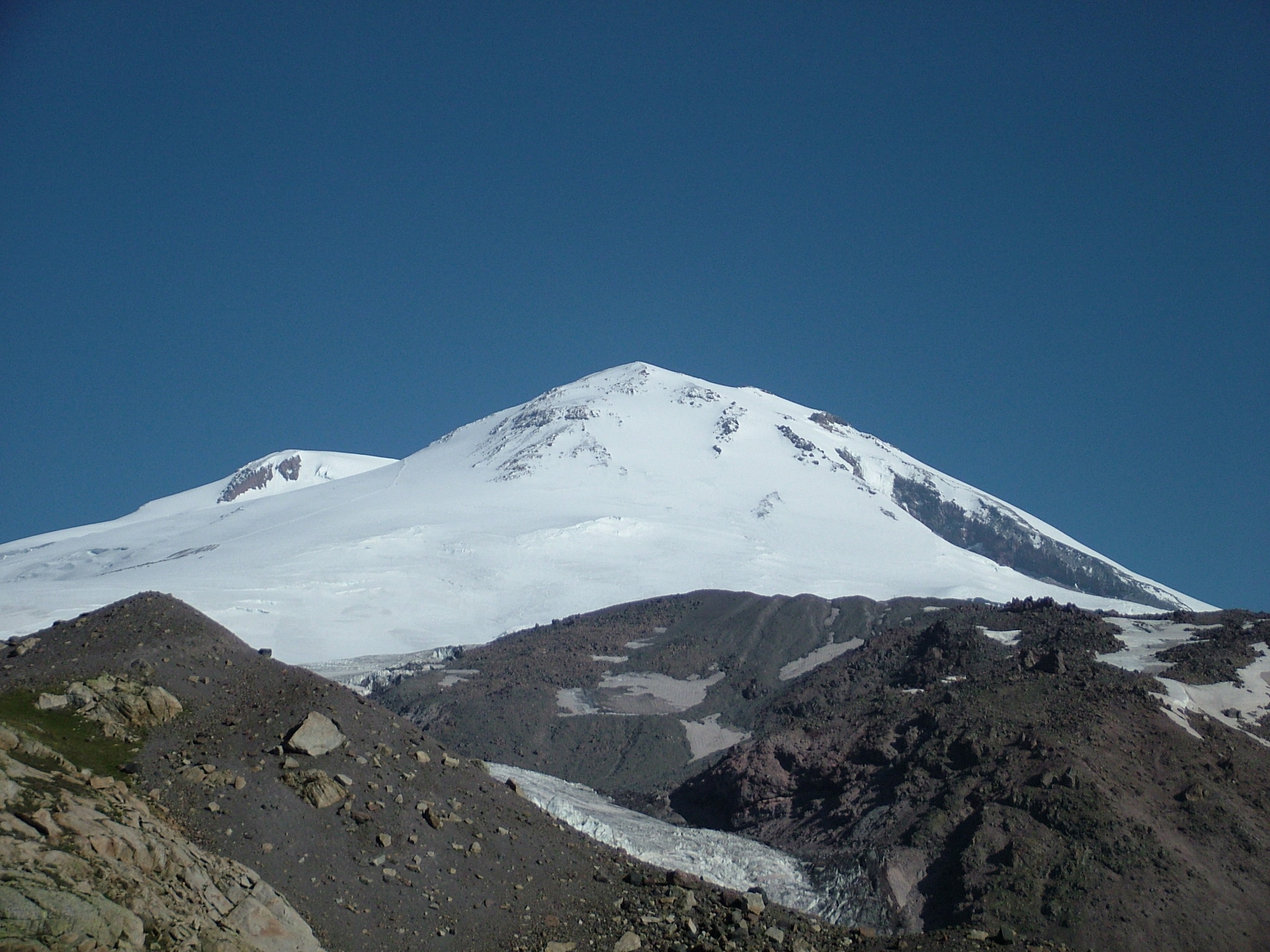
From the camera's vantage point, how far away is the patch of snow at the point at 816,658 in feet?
138

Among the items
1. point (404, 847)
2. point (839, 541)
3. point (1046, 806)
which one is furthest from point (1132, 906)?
point (839, 541)

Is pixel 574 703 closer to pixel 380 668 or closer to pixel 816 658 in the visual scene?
pixel 816 658

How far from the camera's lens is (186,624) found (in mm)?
17891

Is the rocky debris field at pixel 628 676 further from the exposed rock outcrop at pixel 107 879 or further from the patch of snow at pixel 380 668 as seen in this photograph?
the exposed rock outcrop at pixel 107 879

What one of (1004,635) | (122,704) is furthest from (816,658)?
(122,704)

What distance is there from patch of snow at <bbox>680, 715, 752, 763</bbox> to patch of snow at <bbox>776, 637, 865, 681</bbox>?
501 centimetres

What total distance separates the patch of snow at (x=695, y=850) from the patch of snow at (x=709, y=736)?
938 cm

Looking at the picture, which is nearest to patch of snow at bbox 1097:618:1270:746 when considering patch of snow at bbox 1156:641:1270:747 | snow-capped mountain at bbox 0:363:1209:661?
patch of snow at bbox 1156:641:1270:747

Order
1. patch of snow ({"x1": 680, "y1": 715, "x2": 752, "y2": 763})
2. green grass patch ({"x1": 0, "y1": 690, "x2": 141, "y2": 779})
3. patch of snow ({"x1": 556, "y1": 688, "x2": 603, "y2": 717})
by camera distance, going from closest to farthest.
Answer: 1. green grass patch ({"x1": 0, "y1": 690, "x2": 141, "y2": 779})
2. patch of snow ({"x1": 680, "y1": 715, "x2": 752, "y2": 763})
3. patch of snow ({"x1": 556, "y1": 688, "x2": 603, "y2": 717})

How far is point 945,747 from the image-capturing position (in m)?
26.7

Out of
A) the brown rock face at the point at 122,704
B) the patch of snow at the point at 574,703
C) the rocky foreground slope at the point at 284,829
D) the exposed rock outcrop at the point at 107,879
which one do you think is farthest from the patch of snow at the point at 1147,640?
the exposed rock outcrop at the point at 107,879

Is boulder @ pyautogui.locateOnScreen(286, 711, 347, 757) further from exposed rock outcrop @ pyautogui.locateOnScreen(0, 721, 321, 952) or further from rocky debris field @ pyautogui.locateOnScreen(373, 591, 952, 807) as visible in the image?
rocky debris field @ pyautogui.locateOnScreen(373, 591, 952, 807)

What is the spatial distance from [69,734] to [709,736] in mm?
25933

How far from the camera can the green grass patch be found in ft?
41.3
